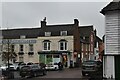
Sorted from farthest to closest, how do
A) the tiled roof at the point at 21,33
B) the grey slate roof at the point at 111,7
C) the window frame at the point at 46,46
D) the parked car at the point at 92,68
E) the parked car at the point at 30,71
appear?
the tiled roof at the point at 21,33
the window frame at the point at 46,46
the parked car at the point at 30,71
the parked car at the point at 92,68
the grey slate roof at the point at 111,7

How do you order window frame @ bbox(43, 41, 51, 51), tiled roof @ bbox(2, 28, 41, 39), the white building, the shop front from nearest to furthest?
the white building < the shop front < window frame @ bbox(43, 41, 51, 51) < tiled roof @ bbox(2, 28, 41, 39)

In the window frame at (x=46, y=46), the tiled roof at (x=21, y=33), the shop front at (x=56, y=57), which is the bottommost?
the shop front at (x=56, y=57)

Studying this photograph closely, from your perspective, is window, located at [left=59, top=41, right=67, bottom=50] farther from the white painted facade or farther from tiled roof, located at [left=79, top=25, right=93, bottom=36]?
the white painted facade

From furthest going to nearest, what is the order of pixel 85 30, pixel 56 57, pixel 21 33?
1. pixel 85 30
2. pixel 21 33
3. pixel 56 57

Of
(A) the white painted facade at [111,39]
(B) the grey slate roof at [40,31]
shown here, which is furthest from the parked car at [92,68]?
(B) the grey slate roof at [40,31]

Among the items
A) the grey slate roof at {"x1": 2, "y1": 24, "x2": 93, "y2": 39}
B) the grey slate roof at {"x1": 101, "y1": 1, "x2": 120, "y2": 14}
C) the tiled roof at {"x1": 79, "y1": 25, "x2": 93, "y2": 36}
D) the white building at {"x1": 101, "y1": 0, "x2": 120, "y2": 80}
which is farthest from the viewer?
the tiled roof at {"x1": 79, "y1": 25, "x2": 93, "y2": 36}

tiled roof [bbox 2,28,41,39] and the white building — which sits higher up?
tiled roof [bbox 2,28,41,39]

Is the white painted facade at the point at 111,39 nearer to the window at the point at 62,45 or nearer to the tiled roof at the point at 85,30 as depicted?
the window at the point at 62,45

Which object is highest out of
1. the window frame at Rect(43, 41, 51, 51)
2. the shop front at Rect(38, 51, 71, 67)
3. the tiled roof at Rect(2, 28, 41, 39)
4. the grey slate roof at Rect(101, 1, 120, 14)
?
the tiled roof at Rect(2, 28, 41, 39)

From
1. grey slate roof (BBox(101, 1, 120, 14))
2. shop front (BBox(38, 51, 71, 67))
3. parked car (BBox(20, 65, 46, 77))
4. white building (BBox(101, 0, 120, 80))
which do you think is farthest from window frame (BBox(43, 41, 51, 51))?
white building (BBox(101, 0, 120, 80))

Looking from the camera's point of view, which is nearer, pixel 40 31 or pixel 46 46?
pixel 46 46

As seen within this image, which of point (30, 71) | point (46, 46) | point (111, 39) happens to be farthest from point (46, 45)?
point (111, 39)

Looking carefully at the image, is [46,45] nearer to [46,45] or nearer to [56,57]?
[46,45]

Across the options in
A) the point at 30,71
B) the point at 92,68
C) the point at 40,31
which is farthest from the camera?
the point at 40,31
